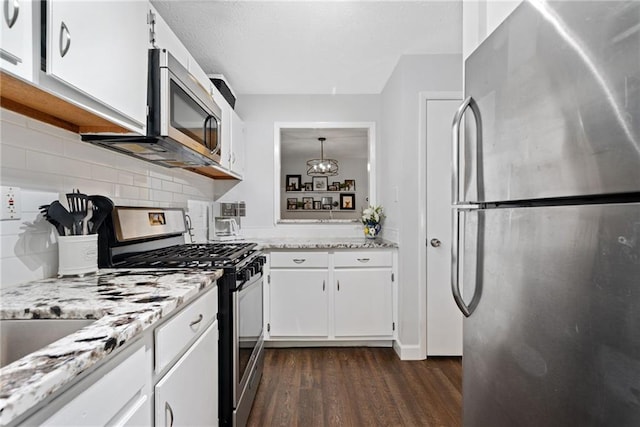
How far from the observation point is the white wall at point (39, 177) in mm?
1110

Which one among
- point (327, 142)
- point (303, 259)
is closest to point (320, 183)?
point (327, 142)

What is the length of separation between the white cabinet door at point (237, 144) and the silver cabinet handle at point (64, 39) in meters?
1.92

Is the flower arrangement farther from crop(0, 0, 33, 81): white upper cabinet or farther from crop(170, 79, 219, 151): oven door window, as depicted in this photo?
crop(0, 0, 33, 81): white upper cabinet

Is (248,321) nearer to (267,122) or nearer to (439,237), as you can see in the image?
(439,237)

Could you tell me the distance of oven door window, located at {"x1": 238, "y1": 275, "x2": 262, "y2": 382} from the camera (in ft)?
5.44

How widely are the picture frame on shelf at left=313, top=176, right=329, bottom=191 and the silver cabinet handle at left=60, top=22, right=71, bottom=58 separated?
288 cm

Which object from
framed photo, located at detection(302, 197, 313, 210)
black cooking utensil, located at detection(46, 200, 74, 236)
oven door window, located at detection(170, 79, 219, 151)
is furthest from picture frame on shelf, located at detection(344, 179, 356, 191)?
black cooking utensil, located at detection(46, 200, 74, 236)

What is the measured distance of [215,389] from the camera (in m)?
1.46

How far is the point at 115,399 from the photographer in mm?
735

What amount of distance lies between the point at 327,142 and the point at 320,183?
459 mm

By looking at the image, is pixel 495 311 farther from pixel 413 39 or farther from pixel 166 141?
pixel 413 39

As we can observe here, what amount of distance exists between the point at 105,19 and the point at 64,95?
0.36 metres

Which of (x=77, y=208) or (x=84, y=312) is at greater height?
(x=77, y=208)

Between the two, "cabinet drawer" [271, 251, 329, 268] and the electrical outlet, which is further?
"cabinet drawer" [271, 251, 329, 268]
